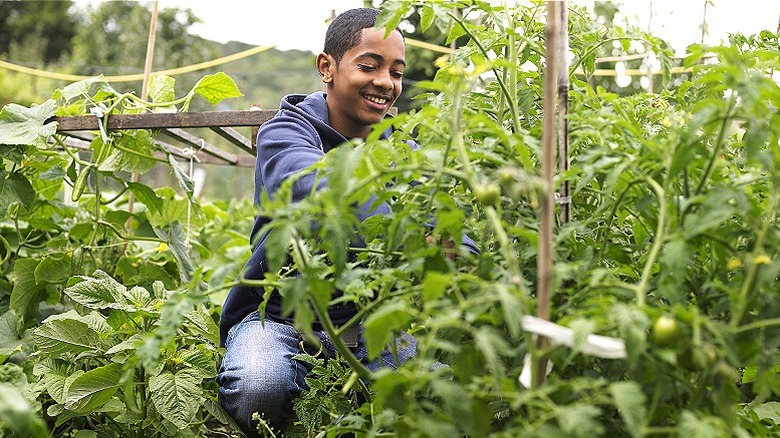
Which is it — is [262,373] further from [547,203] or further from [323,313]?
[547,203]

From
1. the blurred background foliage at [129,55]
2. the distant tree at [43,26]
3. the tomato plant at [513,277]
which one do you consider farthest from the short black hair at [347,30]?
the distant tree at [43,26]

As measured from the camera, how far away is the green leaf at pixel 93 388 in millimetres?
2160

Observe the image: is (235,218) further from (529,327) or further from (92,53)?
(92,53)

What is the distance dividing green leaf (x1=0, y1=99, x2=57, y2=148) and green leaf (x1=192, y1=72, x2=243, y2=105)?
1.52ft

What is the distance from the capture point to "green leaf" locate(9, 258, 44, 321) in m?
2.83

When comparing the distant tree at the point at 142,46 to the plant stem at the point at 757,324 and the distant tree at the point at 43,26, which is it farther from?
the plant stem at the point at 757,324

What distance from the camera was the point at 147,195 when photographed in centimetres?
299

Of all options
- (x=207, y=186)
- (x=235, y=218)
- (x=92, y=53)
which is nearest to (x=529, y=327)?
(x=235, y=218)

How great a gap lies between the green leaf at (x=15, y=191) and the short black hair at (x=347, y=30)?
1.08 metres

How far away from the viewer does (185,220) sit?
11.5ft

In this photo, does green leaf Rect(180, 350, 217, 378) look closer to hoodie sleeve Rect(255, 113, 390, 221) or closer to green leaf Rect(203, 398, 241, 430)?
green leaf Rect(203, 398, 241, 430)

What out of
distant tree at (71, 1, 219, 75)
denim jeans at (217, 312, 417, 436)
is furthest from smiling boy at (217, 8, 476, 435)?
distant tree at (71, 1, 219, 75)

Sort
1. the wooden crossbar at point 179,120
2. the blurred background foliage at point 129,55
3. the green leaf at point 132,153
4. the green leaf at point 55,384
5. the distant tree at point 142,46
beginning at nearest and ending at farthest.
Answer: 1. the green leaf at point 55,384
2. the wooden crossbar at point 179,120
3. the green leaf at point 132,153
4. the blurred background foliage at point 129,55
5. the distant tree at point 142,46

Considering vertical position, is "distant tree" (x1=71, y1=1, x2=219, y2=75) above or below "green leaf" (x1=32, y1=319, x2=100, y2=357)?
above
